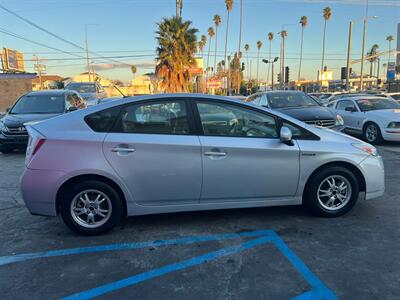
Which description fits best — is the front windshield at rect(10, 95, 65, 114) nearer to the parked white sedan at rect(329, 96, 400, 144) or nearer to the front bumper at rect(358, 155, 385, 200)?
the front bumper at rect(358, 155, 385, 200)

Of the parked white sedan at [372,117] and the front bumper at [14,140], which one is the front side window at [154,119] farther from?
the parked white sedan at [372,117]

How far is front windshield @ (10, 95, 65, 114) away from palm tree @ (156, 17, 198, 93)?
20.3 meters

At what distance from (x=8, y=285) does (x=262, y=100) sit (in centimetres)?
926

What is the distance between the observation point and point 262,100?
37.1ft

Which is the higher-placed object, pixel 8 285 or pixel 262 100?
pixel 262 100

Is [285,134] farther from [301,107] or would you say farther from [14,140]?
[14,140]

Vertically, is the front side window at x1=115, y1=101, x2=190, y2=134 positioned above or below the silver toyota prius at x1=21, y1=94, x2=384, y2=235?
above

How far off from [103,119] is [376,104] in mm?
9955

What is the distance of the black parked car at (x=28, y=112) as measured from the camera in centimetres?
952

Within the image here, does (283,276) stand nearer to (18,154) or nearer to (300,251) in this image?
(300,251)

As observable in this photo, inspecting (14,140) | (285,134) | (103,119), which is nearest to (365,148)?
(285,134)

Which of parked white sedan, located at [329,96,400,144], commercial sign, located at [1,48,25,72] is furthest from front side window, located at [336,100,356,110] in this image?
commercial sign, located at [1,48,25,72]

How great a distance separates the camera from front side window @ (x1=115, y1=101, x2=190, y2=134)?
4.23 meters

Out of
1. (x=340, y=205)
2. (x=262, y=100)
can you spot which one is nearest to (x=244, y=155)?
(x=340, y=205)
